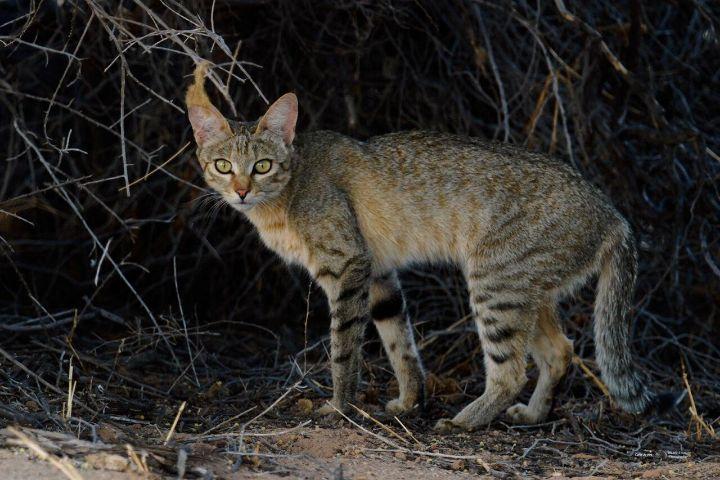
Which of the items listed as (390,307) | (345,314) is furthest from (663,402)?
(345,314)

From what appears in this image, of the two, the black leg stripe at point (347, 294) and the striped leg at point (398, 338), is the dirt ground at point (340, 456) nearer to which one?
the striped leg at point (398, 338)

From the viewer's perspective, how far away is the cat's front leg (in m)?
5.21

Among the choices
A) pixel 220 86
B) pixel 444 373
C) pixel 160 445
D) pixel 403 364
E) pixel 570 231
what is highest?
pixel 220 86

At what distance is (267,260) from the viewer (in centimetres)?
721

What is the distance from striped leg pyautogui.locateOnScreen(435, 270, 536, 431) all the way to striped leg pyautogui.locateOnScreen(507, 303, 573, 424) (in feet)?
0.92

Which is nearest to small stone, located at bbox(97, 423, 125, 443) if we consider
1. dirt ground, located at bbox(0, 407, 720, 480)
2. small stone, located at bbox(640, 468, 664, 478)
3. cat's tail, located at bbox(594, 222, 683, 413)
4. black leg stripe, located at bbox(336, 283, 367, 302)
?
dirt ground, located at bbox(0, 407, 720, 480)

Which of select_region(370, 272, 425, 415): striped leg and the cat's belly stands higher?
the cat's belly

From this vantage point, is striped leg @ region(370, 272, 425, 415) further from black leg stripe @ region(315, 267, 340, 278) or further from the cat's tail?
the cat's tail

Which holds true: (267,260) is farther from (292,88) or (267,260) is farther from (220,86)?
(220,86)

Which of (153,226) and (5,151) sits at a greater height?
(5,151)

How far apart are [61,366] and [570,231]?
282 centimetres

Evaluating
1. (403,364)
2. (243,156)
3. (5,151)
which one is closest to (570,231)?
(403,364)

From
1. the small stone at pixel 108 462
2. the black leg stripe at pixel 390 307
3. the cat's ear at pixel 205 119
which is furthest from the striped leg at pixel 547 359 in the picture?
the small stone at pixel 108 462

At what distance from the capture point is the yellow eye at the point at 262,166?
5.30 metres
